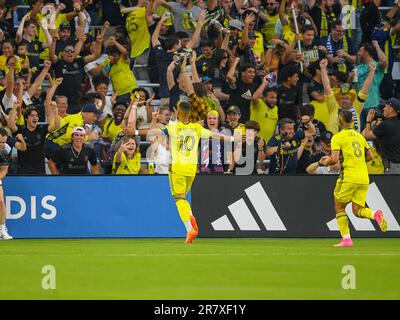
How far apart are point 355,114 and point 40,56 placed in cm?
709

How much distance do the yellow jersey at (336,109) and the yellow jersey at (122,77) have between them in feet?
14.3

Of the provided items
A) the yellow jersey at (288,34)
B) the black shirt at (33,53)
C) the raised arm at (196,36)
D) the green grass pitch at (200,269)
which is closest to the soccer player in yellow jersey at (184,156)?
the green grass pitch at (200,269)

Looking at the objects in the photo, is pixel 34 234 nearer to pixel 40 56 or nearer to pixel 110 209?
pixel 110 209

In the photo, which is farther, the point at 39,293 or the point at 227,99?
the point at 227,99

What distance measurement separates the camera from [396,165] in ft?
66.1

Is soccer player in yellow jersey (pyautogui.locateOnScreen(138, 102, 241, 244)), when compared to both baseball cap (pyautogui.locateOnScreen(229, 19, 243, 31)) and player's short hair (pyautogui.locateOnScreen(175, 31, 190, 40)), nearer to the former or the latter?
player's short hair (pyautogui.locateOnScreen(175, 31, 190, 40))

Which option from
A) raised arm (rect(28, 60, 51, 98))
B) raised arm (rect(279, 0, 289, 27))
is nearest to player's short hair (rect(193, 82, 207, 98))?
raised arm (rect(28, 60, 51, 98))

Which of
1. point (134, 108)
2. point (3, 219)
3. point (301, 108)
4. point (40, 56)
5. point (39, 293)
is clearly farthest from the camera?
point (40, 56)

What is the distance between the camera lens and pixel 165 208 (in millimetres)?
19297

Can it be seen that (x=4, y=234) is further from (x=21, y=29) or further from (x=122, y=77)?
(x=21, y=29)

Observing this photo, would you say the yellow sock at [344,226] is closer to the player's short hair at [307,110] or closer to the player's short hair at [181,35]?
the player's short hair at [307,110]

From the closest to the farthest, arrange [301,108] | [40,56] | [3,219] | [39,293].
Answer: [39,293], [3,219], [301,108], [40,56]
